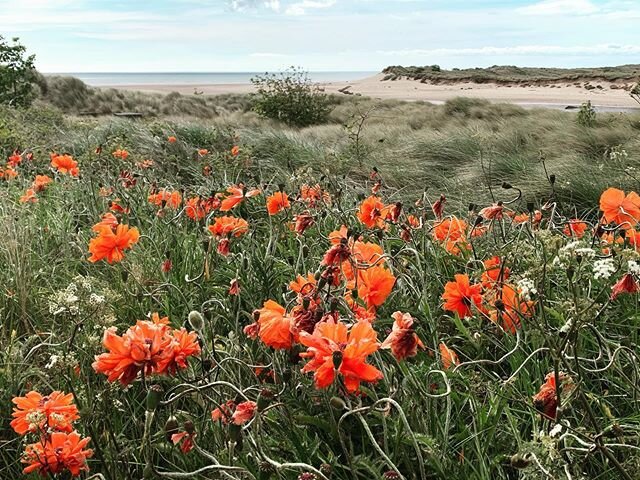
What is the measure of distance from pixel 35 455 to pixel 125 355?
0.35 metres

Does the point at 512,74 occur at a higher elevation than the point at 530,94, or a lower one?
higher

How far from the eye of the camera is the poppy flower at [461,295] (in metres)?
1.73

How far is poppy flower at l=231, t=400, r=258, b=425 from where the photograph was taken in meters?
1.12

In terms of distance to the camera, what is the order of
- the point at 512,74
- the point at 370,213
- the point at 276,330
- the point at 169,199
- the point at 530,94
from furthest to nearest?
Answer: the point at 512,74, the point at 530,94, the point at 169,199, the point at 370,213, the point at 276,330

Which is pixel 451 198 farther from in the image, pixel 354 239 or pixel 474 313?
pixel 354 239

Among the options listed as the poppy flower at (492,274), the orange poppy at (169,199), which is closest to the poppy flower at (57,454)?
the poppy flower at (492,274)

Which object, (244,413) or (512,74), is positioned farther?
(512,74)

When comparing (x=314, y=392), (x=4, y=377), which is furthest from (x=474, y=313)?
(x=4, y=377)

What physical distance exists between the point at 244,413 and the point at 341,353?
23 centimetres

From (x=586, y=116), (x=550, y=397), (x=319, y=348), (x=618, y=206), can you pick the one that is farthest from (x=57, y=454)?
(x=586, y=116)

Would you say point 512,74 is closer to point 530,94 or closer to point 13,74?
point 530,94

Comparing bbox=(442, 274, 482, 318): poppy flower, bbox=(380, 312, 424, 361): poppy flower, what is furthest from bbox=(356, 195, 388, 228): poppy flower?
bbox=(380, 312, 424, 361): poppy flower

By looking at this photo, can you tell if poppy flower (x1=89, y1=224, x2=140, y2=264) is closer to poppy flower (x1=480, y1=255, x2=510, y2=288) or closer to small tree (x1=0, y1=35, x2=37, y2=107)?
poppy flower (x1=480, y1=255, x2=510, y2=288)

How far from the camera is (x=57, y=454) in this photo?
4.29 ft
